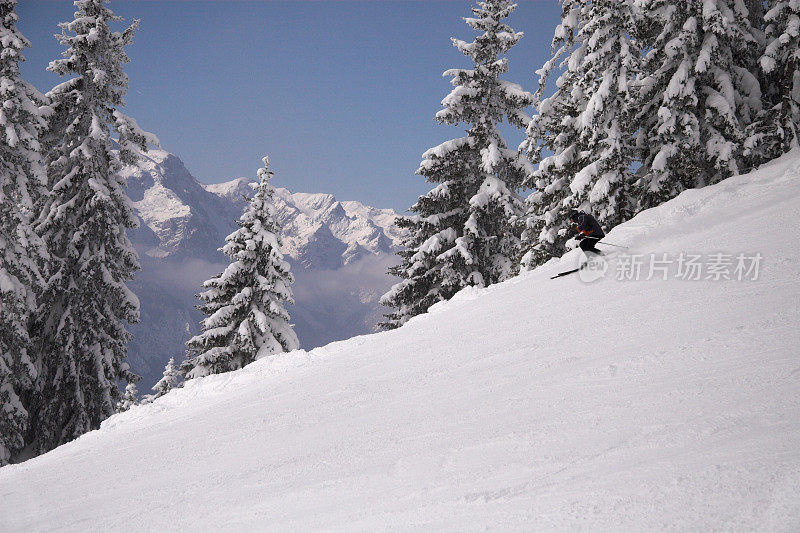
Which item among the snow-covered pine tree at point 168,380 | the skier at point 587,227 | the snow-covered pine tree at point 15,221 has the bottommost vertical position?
the skier at point 587,227

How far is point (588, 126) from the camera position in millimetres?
14828

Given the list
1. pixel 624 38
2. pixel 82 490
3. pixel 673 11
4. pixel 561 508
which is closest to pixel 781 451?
pixel 561 508

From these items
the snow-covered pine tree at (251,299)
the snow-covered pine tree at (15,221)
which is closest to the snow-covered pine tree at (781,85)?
the snow-covered pine tree at (251,299)

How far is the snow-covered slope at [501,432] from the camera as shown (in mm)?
3473

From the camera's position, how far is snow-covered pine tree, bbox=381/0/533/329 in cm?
1920

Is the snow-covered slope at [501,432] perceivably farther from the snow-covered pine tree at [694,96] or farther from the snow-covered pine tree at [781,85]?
the snow-covered pine tree at [781,85]

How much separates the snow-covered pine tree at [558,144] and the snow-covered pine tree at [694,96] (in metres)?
2.03

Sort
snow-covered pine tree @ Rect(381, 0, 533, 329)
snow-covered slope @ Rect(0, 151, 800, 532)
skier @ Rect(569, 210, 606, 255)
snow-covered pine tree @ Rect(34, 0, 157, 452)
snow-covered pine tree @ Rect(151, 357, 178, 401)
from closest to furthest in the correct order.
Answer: snow-covered slope @ Rect(0, 151, 800, 532) → skier @ Rect(569, 210, 606, 255) → snow-covered pine tree @ Rect(34, 0, 157, 452) → snow-covered pine tree @ Rect(381, 0, 533, 329) → snow-covered pine tree @ Rect(151, 357, 178, 401)

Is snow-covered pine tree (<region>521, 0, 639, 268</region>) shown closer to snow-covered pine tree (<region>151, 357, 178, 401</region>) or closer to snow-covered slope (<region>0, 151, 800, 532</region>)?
snow-covered slope (<region>0, 151, 800, 532</region>)

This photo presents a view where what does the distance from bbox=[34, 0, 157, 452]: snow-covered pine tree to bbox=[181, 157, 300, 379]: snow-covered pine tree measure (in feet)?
10.4

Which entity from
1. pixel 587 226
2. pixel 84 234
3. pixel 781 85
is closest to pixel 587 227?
pixel 587 226

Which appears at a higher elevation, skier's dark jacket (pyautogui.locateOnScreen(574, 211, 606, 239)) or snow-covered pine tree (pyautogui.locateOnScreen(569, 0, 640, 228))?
snow-covered pine tree (pyautogui.locateOnScreen(569, 0, 640, 228))

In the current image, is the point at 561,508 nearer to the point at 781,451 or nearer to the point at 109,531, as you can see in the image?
the point at 781,451

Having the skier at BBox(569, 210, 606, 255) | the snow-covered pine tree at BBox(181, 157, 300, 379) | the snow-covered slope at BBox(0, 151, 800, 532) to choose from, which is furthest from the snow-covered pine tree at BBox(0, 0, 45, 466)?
the skier at BBox(569, 210, 606, 255)
